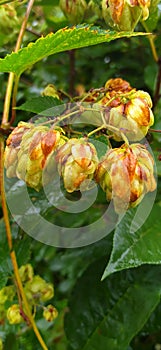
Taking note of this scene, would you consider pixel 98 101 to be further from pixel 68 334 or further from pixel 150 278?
pixel 68 334

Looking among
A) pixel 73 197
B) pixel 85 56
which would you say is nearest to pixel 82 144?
pixel 73 197

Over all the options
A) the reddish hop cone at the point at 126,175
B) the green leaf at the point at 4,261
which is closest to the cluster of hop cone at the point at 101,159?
the reddish hop cone at the point at 126,175

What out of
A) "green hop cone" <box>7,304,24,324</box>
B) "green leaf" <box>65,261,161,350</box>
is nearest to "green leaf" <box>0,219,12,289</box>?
"green hop cone" <box>7,304,24,324</box>

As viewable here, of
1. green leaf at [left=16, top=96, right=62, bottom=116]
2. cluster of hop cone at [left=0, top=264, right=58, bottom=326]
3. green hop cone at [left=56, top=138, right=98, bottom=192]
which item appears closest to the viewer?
green hop cone at [left=56, top=138, right=98, bottom=192]

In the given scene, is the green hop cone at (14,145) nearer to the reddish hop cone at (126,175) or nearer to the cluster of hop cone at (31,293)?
the reddish hop cone at (126,175)

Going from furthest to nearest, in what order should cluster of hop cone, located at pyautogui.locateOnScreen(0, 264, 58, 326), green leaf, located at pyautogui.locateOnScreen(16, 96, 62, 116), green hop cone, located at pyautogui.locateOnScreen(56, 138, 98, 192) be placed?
cluster of hop cone, located at pyautogui.locateOnScreen(0, 264, 58, 326), green leaf, located at pyautogui.locateOnScreen(16, 96, 62, 116), green hop cone, located at pyautogui.locateOnScreen(56, 138, 98, 192)

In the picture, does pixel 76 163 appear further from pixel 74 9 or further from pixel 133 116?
pixel 74 9

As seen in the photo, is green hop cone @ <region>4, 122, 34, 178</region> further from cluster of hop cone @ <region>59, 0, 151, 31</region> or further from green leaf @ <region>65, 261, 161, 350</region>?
green leaf @ <region>65, 261, 161, 350</region>
